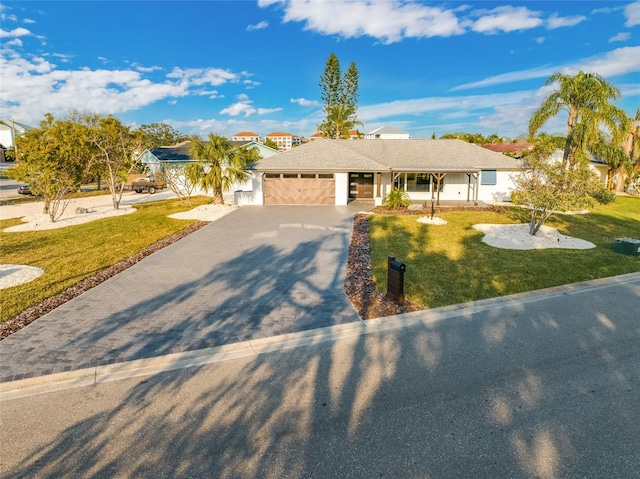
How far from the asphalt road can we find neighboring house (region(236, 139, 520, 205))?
1711cm

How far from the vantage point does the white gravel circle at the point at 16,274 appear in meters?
8.98

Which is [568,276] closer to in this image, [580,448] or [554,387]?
[554,387]

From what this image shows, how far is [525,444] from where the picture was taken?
3783 mm

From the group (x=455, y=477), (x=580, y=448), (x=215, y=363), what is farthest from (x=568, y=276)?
(x=215, y=363)

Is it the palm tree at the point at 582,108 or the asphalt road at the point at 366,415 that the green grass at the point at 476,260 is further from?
the palm tree at the point at 582,108

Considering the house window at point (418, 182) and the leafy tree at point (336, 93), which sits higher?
the leafy tree at point (336, 93)

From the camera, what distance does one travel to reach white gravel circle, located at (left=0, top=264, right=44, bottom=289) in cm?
898

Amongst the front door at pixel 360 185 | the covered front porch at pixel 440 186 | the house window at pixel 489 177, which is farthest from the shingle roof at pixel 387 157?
the front door at pixel 360 185

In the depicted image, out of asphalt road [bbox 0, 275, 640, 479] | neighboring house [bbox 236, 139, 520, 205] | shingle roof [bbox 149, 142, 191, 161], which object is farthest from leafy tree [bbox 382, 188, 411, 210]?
shingle roof [bbox 149, 142, 191, 161]

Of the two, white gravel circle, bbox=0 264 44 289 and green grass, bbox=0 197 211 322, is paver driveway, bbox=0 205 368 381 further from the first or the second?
white gravel circle, bbox=0 264 44 289

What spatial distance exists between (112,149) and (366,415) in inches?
1017

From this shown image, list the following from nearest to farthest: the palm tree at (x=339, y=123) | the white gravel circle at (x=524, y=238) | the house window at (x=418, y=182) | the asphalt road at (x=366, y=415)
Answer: the asphalt road at (x=366, y=415) → the white gravel circle at (x=524, y=238) → the house window at (x=418, y=182) → the palm tree at (x=339, y=123)

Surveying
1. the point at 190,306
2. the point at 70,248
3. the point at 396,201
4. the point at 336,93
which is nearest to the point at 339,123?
the point at 336,93

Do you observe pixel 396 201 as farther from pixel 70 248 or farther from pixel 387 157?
pixel 70 248
